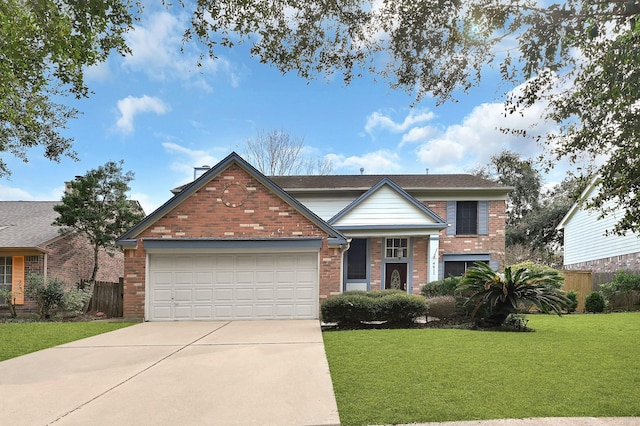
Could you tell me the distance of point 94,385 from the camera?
230 inches

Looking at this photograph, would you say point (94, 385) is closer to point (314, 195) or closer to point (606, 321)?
point (606, 321)

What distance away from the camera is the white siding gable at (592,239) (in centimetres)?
2042

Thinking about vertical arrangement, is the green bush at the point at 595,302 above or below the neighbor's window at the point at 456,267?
below

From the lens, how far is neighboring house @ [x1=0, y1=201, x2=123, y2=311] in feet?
56.4

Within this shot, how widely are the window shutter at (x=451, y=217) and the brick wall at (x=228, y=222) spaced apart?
8336 mm

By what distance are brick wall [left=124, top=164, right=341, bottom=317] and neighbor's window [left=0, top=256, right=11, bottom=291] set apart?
25.3ft

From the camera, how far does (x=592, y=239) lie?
2348 centimetres

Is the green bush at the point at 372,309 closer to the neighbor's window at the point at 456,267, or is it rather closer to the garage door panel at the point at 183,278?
the garage door panel at the point at 183,278

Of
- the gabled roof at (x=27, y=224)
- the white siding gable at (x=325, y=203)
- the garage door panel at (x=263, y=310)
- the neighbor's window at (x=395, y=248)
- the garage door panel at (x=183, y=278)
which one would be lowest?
the garage door panel at (x=263, y=310)

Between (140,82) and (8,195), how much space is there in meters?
13.7

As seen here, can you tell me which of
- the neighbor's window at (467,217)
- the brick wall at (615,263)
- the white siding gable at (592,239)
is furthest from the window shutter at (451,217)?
the brick wall at (615,263)

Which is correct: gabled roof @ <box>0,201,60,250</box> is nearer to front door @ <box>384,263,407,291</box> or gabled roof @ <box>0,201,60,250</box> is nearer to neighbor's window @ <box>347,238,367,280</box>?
neighbor's window @ <box>347,238,367,280</box>

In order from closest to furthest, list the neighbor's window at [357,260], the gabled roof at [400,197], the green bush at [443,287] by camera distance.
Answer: the green bush at [443,287], the gabled roof at [400,197], the neighbor's window at [357,260]

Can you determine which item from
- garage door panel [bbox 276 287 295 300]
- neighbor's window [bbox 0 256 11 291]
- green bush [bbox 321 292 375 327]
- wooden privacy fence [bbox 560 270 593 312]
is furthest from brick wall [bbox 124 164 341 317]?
wooden privacy fence [bbox 560 270 593 312]
